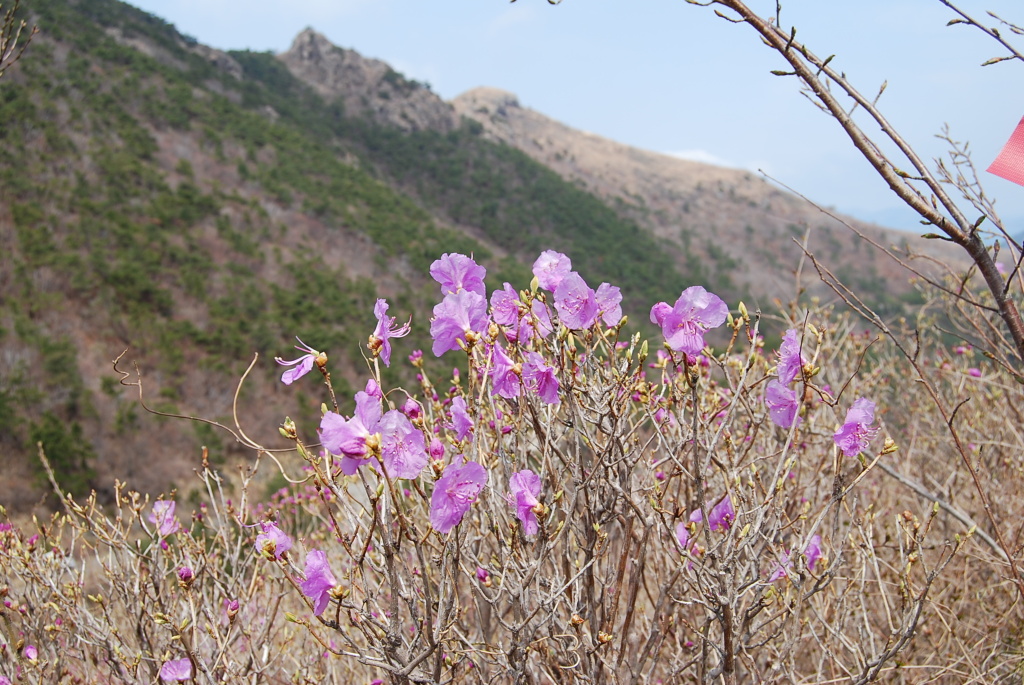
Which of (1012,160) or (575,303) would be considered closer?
(1012,160)

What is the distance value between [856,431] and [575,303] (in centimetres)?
81

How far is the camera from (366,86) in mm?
34219

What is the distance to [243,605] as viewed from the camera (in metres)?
2.27

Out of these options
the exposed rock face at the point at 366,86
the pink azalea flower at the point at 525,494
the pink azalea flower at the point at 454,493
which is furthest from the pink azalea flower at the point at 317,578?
the exposed rock face at the point at 366,86

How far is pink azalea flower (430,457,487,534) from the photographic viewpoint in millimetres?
1166

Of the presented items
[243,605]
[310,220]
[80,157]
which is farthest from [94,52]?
[243,605]

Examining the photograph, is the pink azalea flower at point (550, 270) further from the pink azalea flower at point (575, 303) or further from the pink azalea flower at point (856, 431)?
the pink azalea flower at point (856, 431)

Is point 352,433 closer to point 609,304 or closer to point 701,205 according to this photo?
point 609,304

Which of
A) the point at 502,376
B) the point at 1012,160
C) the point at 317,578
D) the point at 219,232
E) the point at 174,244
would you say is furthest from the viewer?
the point at 219,232

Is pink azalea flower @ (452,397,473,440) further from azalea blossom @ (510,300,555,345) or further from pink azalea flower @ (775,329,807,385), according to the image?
pink azalea flower @ (775,329,807,385)

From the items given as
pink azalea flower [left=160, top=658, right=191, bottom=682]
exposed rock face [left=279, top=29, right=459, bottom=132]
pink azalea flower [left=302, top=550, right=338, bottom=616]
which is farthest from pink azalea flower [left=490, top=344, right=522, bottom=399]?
exposed rock face [left=279, top=29, right=459, bottom=132]

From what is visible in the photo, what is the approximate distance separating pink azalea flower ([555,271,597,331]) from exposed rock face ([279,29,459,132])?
33337 millimetres

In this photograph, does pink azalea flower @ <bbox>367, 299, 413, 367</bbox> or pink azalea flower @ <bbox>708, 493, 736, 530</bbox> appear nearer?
pink azalea flower @ <bbox>367, 299, 413, 367</bbox>

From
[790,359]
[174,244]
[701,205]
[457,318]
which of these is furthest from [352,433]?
[701,205]
